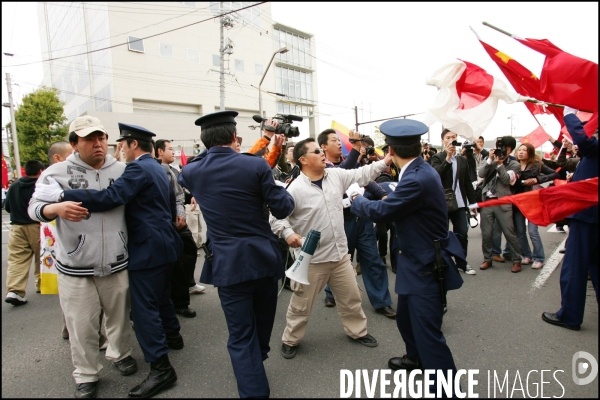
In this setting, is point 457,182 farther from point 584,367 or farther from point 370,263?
point 584,367

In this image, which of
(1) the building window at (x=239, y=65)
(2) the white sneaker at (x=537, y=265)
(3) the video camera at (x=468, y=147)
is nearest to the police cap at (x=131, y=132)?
(3) the video camera at (x=468, y=147)

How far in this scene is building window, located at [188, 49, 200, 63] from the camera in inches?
1130

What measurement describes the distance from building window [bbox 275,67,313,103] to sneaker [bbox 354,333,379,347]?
115 feet

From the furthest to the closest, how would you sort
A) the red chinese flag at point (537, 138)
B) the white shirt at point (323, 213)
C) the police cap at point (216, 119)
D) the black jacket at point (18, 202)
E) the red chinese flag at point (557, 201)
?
the red chinese flag at point (537, 138) → the black jacket at point (18, 202) → the white shirt at point (323, 213) → the police cap at point (216, 119) → the red chinese flag at point (557, 201)

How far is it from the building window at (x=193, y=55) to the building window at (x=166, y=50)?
1507 millimetres

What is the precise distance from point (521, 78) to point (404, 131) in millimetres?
1103

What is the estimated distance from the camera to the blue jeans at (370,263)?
3840 mm

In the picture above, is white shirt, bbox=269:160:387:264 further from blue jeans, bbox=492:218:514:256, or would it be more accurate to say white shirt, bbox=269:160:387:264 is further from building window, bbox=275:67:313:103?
building window, bbox=275:67:313:103

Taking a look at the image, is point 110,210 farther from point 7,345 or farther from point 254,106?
point 254,106

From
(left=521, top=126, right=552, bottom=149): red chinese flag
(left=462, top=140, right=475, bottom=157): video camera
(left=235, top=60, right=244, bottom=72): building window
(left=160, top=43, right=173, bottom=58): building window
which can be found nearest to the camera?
(left=462, top=140, right=475, bottom=157): video camera

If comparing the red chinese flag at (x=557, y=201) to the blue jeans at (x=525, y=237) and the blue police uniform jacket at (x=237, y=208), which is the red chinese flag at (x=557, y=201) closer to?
the blue police uniform jacket at (x=237, y=208)

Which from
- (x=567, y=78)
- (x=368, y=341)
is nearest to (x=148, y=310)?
(x=368, y=341)

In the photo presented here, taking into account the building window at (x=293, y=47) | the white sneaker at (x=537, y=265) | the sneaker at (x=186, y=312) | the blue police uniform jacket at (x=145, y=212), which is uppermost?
the building window at (x=293, y=47)

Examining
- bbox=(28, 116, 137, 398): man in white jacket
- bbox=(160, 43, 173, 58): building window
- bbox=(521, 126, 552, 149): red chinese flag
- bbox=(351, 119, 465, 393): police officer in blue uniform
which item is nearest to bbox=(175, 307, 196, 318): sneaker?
bbox=(28, 116, 137, 398): man in white jacket
